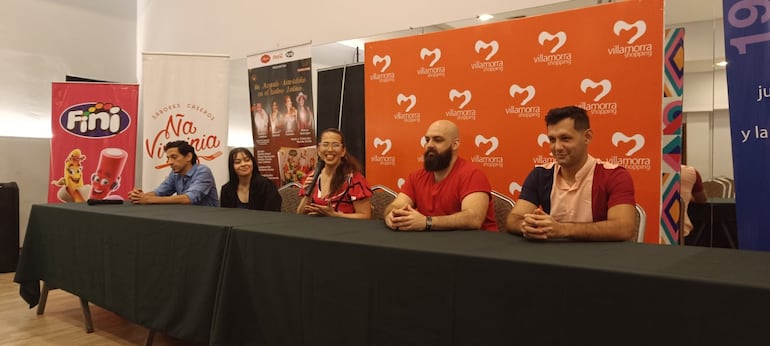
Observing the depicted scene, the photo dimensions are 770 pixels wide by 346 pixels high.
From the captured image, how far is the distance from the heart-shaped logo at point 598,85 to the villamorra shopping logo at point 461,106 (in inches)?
25.9

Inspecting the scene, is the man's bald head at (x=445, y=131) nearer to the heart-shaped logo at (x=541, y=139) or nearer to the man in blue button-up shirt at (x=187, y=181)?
the heart-shaped logo at (x=541, y=139)

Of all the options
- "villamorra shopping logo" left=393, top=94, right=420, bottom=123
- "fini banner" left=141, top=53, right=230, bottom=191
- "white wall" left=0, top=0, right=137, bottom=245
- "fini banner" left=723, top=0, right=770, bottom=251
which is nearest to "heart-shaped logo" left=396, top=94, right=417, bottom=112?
"villamorra shopping logo" left=393, top=94, right=420, bottom=123

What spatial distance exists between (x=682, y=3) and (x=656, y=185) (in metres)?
1.01

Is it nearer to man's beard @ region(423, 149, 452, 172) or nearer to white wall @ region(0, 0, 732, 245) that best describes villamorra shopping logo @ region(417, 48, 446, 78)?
white wall @ region(0, 0, 732, 245)

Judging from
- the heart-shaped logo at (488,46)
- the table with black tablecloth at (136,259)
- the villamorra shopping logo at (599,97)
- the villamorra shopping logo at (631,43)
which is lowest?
the table with black tablecloth at (136,259)

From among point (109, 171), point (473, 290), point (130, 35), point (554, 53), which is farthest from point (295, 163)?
point (130, 35)

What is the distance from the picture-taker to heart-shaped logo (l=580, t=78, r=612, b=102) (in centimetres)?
258

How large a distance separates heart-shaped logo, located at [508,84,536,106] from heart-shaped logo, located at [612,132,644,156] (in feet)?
1.67

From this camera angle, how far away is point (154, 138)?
451cm

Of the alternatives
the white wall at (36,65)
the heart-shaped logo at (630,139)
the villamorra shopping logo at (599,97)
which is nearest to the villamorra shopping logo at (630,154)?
the heart-shaped logo at (630,139)

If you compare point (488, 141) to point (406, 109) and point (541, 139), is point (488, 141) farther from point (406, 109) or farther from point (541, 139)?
point (406, 109)

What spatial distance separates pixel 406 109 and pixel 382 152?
35cm

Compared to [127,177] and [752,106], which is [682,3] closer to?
[752,106]

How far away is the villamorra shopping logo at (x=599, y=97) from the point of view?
8.46ft
